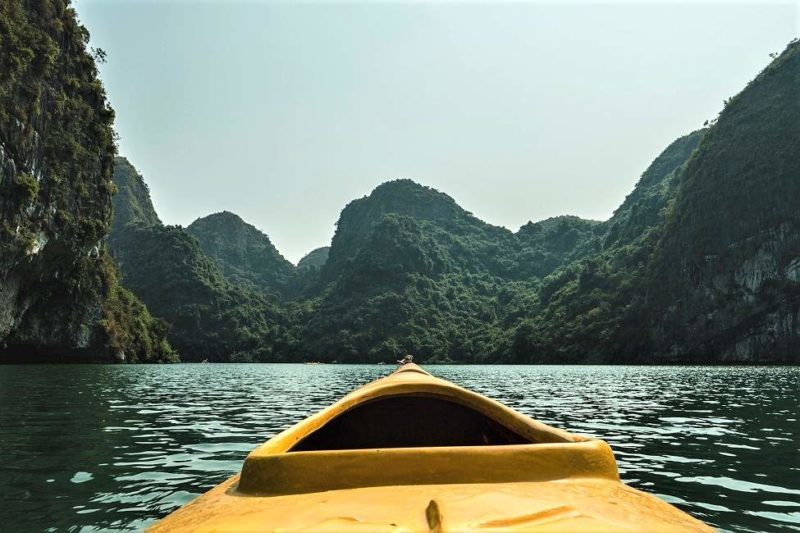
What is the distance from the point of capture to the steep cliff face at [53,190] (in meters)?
42.1

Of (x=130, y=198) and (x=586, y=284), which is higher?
(x=130, y=198)

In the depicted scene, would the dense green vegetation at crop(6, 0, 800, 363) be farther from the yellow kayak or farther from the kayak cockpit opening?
the yellow kayak

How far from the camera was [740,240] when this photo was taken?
280ft

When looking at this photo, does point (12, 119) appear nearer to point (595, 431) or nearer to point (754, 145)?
point (595, 431)

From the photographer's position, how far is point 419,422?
6.01 m

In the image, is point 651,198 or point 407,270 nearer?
point 651,198

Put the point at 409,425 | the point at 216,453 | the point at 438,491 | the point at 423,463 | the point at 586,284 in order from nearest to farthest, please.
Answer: the point at 438,491 < the point at 423,463 < the point at 409,425 < the point at 216,453 < the point at 586,284

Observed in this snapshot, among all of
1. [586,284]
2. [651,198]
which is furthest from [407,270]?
[651,198]

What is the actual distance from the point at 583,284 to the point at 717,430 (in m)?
110

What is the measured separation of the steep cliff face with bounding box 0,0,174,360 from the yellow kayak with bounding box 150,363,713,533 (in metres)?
47.6

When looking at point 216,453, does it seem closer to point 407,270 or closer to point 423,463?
point 423,463

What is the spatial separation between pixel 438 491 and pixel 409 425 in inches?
134

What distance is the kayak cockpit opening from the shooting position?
564 centimetres

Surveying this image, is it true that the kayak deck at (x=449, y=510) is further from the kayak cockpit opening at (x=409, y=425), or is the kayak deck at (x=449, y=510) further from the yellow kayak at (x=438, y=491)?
the kayak cockpit opening at (x=409, y=425)
